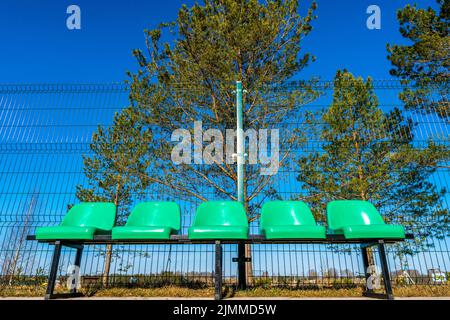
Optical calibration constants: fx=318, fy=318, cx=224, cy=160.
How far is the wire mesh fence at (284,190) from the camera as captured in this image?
3.71 metres

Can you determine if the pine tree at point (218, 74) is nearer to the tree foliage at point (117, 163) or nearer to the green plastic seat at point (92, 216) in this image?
the tree foliage at point (117, 163)

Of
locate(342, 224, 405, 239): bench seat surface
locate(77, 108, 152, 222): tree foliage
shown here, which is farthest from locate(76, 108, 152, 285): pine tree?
locate(342, 224, 405, 239): bench seat surface

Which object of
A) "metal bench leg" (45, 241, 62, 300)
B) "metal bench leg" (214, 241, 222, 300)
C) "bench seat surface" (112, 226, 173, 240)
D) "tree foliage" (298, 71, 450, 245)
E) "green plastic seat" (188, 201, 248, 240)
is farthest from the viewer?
"tree foliage" (298, 71, 450, 245)

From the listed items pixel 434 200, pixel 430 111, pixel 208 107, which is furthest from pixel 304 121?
pixel 208 107

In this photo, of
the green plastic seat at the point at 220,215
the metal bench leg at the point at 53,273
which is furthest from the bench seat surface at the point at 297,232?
the metal bench leg at the point at 53,273

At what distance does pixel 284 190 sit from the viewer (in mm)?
4133

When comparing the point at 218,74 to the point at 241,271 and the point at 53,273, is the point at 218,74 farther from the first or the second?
the point at 53,273

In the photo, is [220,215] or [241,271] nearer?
[241,271]

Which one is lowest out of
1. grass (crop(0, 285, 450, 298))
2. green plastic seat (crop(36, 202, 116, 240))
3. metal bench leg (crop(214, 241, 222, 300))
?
grass (crop(0, 285, 450, 298))

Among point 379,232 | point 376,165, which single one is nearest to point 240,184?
point 379,232

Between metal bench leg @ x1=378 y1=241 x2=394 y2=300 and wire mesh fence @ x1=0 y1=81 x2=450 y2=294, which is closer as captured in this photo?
metal bench leg @ x1=378 y1=241 x2=394 y2=300

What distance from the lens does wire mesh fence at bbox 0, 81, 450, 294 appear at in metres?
3.71

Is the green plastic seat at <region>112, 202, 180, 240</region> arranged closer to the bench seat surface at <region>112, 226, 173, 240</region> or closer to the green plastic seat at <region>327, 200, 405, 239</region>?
the bench seat surface at <region>112, 226, 173, 240</region>
